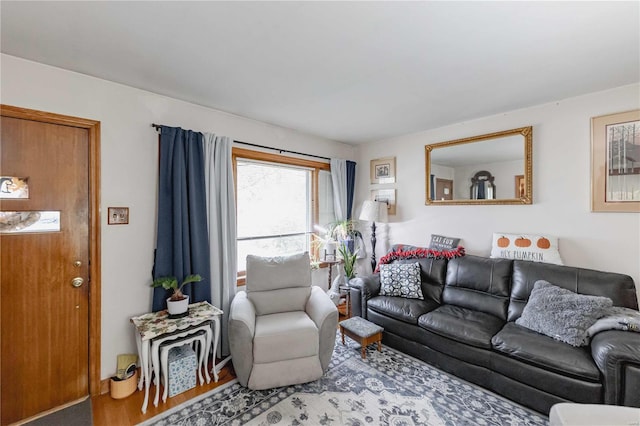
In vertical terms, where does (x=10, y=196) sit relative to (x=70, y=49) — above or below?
below

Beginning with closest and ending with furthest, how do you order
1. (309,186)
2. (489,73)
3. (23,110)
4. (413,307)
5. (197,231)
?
(23,110) → (489,73) → (197,231) → (413,307) → (309,186)

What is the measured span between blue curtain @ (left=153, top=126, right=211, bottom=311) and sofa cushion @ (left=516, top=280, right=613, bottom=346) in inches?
113

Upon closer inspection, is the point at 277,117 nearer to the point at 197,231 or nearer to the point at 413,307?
the point at 197,231

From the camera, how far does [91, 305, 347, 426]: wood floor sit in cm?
187

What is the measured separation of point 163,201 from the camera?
2.39m

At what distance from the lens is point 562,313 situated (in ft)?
6.63

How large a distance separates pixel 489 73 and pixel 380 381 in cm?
263

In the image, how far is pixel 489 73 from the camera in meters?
2.05

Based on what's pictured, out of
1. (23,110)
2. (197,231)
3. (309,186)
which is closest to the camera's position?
(23,110)

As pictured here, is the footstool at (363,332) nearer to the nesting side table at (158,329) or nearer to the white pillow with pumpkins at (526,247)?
the nesting side table at (158,329)

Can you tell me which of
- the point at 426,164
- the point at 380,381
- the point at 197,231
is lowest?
the point at 380,381

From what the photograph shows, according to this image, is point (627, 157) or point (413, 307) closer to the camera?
point (627, 157)

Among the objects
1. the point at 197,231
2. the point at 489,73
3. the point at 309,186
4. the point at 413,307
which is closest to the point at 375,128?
the point at 309,186

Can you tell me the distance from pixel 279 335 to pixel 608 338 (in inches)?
88.7
